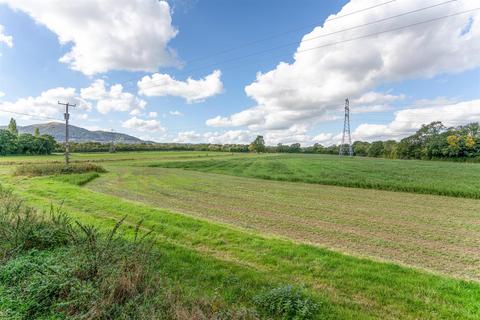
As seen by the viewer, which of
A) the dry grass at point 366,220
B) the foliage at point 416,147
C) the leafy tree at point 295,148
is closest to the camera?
the dry grass at point 366,220

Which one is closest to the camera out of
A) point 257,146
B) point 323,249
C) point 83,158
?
point 323,249

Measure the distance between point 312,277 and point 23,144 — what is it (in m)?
108

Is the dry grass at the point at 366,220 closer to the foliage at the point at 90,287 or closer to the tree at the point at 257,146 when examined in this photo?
the foliage at the point at 90,287

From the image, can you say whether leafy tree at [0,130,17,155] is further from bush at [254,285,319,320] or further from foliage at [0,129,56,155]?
bush at [254,285,319,320]

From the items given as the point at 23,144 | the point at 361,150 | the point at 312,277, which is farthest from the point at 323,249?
the point at 361,150

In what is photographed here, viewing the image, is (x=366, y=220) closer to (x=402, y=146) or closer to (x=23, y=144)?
(x=402, y=146)

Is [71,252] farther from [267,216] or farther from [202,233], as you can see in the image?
[267,216]

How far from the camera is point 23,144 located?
81.8 meters

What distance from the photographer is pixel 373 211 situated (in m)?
12.4

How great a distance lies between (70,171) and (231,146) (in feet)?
352

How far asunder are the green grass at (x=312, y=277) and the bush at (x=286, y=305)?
0.25m

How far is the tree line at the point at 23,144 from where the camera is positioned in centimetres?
7681

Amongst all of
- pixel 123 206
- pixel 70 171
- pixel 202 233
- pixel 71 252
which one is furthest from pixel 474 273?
pixel 70 171

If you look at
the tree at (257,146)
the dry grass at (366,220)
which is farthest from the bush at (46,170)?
the tree at (257,146)
